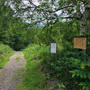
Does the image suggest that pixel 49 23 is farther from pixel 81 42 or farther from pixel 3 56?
pixel 3 56

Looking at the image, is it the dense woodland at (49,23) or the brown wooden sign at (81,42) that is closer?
the brown wooden sign at (81,42)

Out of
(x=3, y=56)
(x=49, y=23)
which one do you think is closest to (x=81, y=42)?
(x=49, y=23)

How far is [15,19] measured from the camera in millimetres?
6059

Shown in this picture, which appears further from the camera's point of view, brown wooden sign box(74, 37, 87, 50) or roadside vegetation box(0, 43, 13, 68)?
roadside vegetation box(0, 43, 13, 68)

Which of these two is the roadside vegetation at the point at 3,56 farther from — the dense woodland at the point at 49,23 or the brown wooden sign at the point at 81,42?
the brown wooden sign at the point at 81,42

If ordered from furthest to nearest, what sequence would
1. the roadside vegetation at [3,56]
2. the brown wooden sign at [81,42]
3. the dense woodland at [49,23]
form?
the roadside vegetation at [3,56]
the dense woodland at [49,23]
the brown wooden sign at [81,42]

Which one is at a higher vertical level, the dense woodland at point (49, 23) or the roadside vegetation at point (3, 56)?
the dense woodland at point (49, 23)

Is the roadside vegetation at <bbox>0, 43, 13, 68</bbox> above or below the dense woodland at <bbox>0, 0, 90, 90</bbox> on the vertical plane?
below

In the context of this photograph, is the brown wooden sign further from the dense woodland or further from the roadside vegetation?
the roadside vegetation

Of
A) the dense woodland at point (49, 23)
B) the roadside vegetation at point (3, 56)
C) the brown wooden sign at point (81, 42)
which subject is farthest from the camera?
the roadside vegetation at point (3, 56)

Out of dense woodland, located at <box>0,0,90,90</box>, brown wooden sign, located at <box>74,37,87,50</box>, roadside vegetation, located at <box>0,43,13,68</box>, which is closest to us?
brown wooden sign, located at <box>74,37,87,50</box>

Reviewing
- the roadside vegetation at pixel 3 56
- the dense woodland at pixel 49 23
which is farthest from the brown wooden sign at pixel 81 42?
the roadside vegetation at pixel 3 56

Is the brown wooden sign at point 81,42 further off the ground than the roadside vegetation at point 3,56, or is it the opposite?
the brown wooden sign at point 81,42

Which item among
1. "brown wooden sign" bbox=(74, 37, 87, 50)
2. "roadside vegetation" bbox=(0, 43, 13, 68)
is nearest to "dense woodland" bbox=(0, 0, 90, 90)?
"brown wooden sign" bbox=(74, 37, 87, 50)
